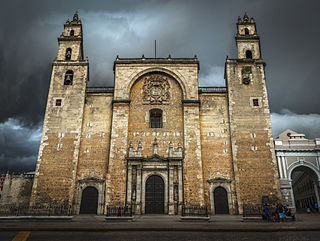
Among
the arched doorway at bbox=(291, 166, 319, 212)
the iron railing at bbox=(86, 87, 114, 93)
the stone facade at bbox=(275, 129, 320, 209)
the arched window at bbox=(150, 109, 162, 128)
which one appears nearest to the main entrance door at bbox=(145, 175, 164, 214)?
the arched window at bbox=(150, 109, 162, 128)

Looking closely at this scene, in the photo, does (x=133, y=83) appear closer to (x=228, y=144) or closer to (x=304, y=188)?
(x=228, y=144)

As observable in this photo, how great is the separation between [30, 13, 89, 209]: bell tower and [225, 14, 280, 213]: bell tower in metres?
13.0

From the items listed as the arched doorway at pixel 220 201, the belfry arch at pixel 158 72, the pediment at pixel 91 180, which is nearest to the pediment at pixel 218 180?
the arched doorway at pixel 220 201

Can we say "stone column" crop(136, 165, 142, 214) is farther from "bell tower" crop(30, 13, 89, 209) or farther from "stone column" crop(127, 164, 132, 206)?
"bell tower" crop(30, 13, 89, 209)

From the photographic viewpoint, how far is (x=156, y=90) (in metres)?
23.2

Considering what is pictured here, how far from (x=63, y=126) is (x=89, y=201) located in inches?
260

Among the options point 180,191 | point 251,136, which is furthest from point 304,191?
point 180,191

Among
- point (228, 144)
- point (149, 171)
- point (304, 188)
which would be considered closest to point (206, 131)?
point (228, 144)

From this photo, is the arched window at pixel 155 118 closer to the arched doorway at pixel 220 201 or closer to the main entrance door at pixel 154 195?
the main entrance door at pixel 154 195

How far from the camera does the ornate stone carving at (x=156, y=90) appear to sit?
74.5 feet

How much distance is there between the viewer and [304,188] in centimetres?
3672

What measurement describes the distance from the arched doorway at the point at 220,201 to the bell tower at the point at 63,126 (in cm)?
1108

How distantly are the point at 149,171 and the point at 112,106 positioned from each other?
654cm

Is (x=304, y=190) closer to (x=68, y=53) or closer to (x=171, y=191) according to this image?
(x=171, y=191)
